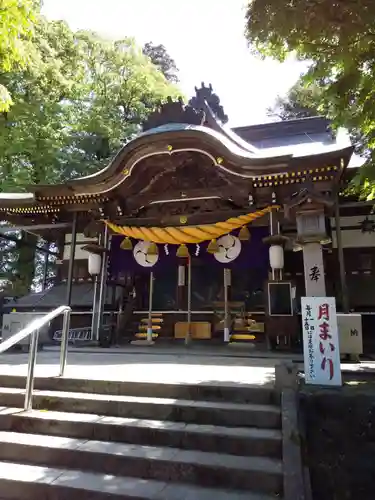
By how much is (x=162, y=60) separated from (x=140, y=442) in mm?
27022

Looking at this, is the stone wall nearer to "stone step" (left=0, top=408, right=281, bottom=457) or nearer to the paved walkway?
"stone step" (left=0, top=408, right=281, bottom=457)

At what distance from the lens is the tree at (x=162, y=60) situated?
2540cm

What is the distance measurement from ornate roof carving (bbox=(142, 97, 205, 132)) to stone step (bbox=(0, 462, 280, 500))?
898 cm

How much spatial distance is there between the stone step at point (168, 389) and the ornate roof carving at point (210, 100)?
9.90 meters

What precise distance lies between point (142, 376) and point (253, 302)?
599cm

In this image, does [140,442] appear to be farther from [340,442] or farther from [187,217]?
[187,217]

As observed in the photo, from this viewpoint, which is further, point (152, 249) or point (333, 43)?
point (152, 249)

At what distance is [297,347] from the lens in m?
8.21

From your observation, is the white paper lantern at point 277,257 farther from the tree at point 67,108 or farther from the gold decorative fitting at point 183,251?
the tree at point 67,108

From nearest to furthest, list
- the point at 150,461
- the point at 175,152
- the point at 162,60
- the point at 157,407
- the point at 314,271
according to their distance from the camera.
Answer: the point at 150,461 < the point at 157,407 < the point at 314,271 < the point at 175,152 < the point at 162,60

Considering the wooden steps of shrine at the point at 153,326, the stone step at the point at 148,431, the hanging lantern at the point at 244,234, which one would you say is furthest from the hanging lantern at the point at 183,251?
the stone step at the point at 148,431

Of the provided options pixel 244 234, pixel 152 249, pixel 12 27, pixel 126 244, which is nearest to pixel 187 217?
pixel 152 249

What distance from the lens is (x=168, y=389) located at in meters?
4.29

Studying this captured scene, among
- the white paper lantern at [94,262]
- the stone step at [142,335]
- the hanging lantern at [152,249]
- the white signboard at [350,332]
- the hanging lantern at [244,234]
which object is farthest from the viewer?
the stone step at [142,335]
